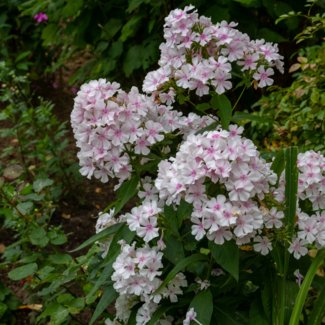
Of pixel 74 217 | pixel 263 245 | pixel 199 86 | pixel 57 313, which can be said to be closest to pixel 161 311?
pixel 263 245

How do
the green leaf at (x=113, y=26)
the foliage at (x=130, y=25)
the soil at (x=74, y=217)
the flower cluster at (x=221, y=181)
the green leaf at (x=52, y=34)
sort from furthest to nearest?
1. the green leaf at (x=52, y=34)
2. the green leaf at (x=113, y=26)
3. the foliage at (x=130, y=25)
4. the soil at (x=74, y=217)
5. the flower cluster at (x=221, y=181)

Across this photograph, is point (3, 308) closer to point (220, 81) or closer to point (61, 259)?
point (61, 259)

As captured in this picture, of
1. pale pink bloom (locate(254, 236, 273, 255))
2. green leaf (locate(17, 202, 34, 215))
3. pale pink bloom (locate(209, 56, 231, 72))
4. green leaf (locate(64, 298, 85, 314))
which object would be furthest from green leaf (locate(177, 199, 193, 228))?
green leaf (locate(17, 202, 34, 215))

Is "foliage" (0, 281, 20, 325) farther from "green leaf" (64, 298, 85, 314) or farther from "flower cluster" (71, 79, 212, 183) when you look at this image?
"flower cluster" (71, 79, 212, 183)

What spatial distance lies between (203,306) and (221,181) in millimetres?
433

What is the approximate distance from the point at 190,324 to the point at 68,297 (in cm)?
70

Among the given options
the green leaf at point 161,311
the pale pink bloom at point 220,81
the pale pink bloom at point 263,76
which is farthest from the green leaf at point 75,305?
the pale pink bloom at point 263,76

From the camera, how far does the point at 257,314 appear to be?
1.24m

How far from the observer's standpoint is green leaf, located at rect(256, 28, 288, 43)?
2.52 meters

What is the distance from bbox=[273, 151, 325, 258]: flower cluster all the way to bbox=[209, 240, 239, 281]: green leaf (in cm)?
20

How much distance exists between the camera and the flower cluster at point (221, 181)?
3.40 feet

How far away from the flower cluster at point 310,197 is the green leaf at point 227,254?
199 millimetres

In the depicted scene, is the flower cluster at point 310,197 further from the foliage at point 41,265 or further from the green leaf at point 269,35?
the green leaf at point 269,35

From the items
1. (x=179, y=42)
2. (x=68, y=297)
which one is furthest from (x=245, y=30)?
(x=68, y=297)
